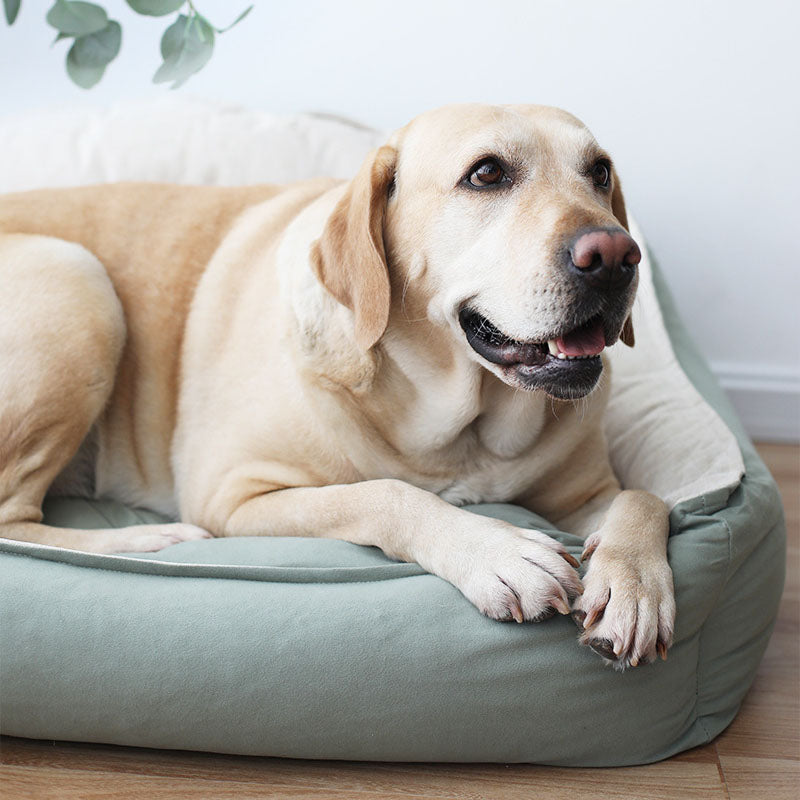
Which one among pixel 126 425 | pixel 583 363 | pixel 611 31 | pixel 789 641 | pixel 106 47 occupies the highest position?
pixel 611 31

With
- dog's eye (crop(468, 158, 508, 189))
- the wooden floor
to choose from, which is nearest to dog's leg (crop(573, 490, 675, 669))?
the wooden floor

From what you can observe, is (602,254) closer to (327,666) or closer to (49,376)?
(327,666)

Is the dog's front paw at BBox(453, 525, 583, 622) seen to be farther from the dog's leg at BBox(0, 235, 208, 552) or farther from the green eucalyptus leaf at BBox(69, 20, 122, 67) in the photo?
the green eucalyptus leaf at BBox(69, 20, 122, 67)

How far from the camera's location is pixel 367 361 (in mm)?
1896

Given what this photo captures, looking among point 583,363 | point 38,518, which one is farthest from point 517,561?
point 38,518

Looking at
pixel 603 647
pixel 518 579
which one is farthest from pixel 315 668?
pixel 603 647

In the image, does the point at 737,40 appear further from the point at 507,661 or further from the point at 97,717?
the point at 97,717

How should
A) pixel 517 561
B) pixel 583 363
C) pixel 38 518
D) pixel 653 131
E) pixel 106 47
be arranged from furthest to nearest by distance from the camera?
pixel 653 131
pixel 106 47
pixel 38 518
pixel 583 363
pixel 517 561

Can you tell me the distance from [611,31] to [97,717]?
2.73 m

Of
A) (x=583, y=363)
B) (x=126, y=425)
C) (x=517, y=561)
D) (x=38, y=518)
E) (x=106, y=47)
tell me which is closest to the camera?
(x=517, y=561)

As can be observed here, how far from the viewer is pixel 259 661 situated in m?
1.56

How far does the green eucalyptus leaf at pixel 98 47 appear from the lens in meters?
2.99

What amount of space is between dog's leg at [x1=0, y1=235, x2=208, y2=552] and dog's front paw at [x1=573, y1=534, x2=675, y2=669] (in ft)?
2.94

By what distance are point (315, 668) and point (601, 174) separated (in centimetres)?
108
